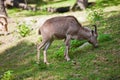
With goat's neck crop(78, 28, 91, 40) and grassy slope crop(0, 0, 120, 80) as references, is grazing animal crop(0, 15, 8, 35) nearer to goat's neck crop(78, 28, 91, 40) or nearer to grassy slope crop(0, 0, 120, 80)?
grassy slope crop(0, 0, 120, 80)

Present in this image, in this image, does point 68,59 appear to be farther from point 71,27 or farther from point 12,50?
point 12,50

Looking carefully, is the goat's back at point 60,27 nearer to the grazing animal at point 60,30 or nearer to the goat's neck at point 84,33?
the grazing animal at point 60,30

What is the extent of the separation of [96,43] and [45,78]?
304 cm

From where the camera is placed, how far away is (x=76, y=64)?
476 inches

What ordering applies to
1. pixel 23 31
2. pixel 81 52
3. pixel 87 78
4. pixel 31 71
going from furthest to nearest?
pixel 23 31, pixel 81 52, pixel 31 71, pixel 87 78

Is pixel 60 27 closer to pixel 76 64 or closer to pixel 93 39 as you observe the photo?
pixel 76 64

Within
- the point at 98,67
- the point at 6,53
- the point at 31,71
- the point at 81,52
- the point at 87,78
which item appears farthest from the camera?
the point at 6,53

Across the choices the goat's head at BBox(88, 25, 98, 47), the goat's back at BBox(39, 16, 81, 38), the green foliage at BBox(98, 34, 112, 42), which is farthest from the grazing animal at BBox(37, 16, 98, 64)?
the green foliage at BBox(98, 34, 112, 42)

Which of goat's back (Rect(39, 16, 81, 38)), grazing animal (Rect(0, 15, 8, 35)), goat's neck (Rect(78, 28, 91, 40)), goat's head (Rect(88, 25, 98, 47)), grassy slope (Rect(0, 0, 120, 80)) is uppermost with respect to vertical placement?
goat's back (Rect(39, 16, 81, 38))

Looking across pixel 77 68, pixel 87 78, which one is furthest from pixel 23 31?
pixel 87 78

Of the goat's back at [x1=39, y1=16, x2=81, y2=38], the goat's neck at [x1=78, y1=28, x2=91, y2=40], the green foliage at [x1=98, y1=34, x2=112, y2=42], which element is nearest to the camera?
the goat's back at [x1=39, y1=16, x2=81, y2=38]

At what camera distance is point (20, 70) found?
13320 millimetres

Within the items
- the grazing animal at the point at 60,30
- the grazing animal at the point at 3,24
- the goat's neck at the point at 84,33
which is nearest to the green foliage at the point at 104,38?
the goat's neck at the point at 84,33

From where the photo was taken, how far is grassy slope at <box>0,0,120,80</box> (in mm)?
10788
